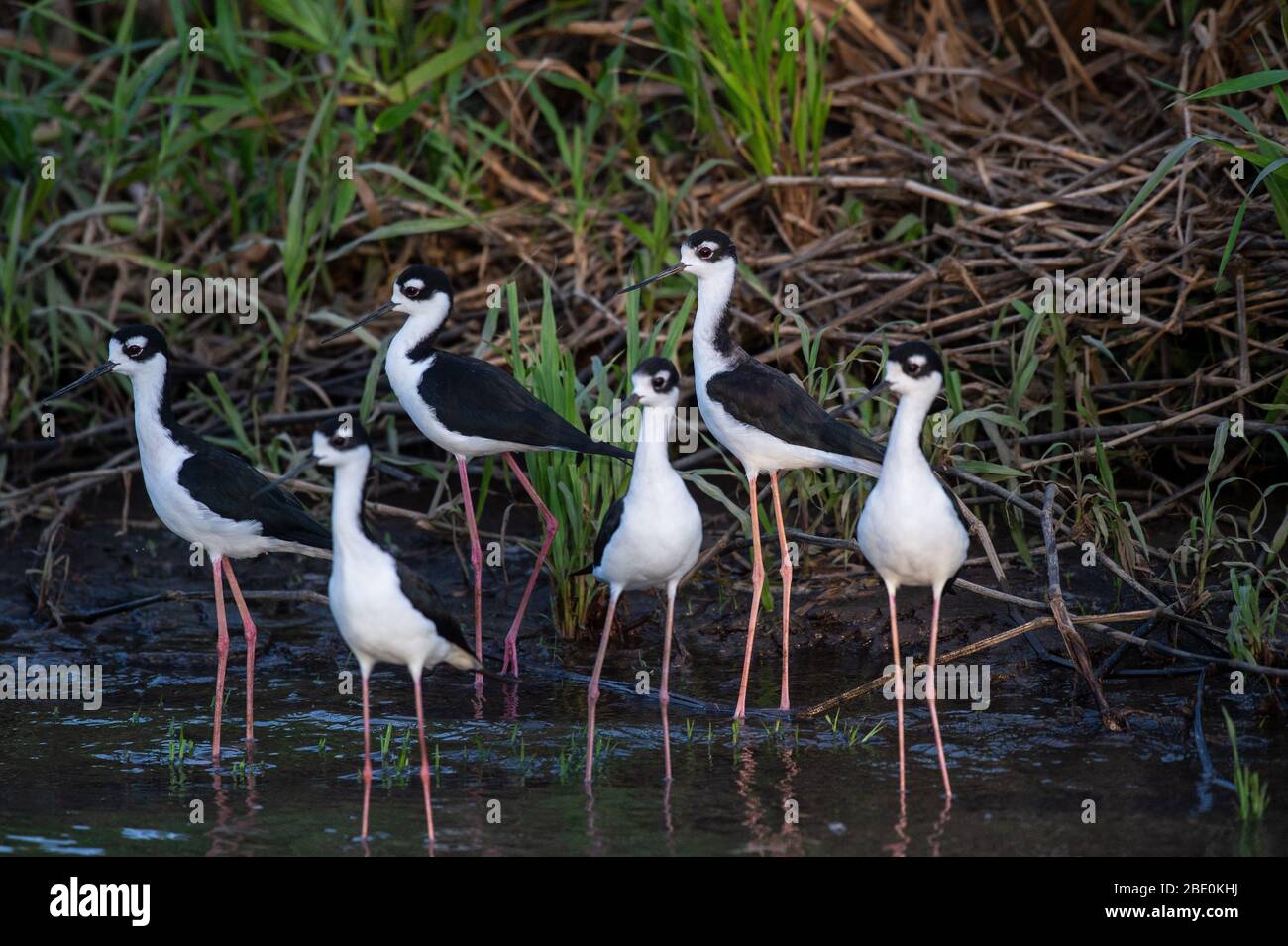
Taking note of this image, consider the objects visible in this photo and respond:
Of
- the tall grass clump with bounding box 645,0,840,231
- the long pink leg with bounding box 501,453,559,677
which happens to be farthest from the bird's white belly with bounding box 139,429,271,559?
the tall grass clump with bounding box 645,0,840,231

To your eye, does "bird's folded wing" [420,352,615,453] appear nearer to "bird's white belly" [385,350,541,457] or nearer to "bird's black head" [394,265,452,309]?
"bird's white belly" [385,350,541,457]

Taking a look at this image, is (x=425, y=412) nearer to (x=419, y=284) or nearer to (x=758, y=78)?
(x=419, y=284)

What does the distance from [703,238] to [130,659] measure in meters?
2.69

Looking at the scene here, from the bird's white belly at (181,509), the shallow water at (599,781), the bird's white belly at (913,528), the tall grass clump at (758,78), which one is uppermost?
the tall grass clump at (758,78)

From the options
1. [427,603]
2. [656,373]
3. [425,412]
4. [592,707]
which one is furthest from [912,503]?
[425,412]

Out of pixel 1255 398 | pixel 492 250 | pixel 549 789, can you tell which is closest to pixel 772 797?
pixel 549 789

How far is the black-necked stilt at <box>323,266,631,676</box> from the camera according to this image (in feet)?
19.5

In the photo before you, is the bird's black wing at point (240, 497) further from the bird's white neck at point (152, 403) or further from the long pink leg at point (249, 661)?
the long pink leg at point (249, 661)

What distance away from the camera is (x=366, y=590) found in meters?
4.49

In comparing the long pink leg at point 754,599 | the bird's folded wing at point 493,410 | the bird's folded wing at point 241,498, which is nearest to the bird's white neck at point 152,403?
the bird's folded wing at point 241,498

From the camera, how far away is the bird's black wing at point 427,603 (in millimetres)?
4551

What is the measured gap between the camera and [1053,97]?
324 inches

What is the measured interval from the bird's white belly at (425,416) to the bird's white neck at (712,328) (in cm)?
73
